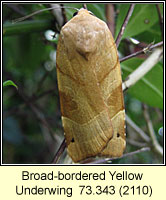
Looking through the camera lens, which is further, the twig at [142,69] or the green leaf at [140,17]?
the green leaf at [140,17]

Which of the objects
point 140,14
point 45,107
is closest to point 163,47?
→ point 140,14

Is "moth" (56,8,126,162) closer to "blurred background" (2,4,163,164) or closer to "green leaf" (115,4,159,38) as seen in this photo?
"blurred background" (2,4,163,164)

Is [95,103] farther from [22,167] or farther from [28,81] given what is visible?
[28,81]

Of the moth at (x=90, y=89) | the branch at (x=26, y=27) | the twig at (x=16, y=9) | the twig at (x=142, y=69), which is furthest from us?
the twig at (x=16, y=9)

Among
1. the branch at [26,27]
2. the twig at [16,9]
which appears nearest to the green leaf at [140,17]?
the branch at [26,27]

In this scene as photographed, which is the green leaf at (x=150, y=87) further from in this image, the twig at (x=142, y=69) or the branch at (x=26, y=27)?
the branch at (x=26, y=27)

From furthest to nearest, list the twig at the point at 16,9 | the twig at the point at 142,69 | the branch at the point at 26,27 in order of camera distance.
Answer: the twig at the point at 16,9 → the branch at the point at 26,27 → the twig at the point at 142,69
